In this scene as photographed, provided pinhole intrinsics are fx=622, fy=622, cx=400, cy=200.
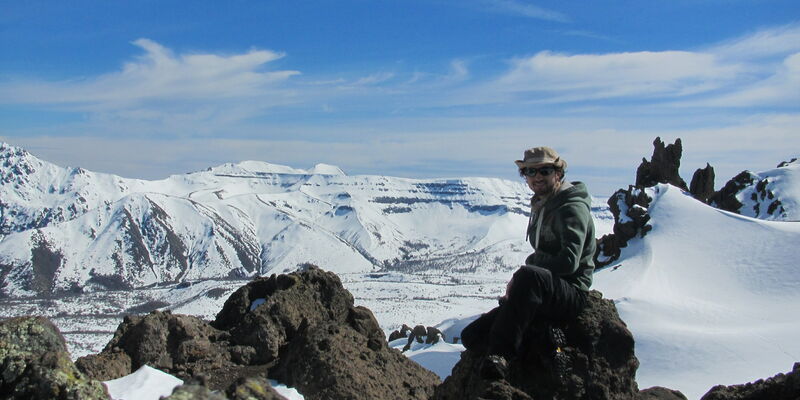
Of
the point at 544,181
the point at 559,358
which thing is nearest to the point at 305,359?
the point at 559,358

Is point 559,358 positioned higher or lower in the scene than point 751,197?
lower

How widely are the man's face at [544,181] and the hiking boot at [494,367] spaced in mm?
1977

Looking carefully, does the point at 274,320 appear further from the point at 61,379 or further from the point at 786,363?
the point at 786,363

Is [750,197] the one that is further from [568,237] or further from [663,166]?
[568,237]

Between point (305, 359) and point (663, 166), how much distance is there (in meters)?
68.7

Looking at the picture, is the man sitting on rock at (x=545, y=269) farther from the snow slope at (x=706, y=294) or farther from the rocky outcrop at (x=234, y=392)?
the snow slope at (x=706, y=294)

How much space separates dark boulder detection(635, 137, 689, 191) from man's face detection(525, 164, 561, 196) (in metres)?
68.2

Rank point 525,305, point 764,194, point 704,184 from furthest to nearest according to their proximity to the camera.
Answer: point 704,184 < point 764,194 < point 525,305

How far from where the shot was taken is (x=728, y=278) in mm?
42938

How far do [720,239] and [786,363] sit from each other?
956 inches

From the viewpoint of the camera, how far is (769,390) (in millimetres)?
7121

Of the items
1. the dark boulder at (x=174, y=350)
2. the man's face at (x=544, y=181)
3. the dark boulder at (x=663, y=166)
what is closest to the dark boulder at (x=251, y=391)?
the man's face at (x=544, y=181)

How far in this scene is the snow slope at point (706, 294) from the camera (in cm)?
2761

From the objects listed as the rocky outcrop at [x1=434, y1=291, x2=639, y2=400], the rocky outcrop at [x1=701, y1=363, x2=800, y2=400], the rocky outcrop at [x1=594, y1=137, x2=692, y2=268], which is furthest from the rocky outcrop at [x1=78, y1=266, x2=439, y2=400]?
the rocky outcrop at [x1=594, y1=137, x2=692, y2=268]
